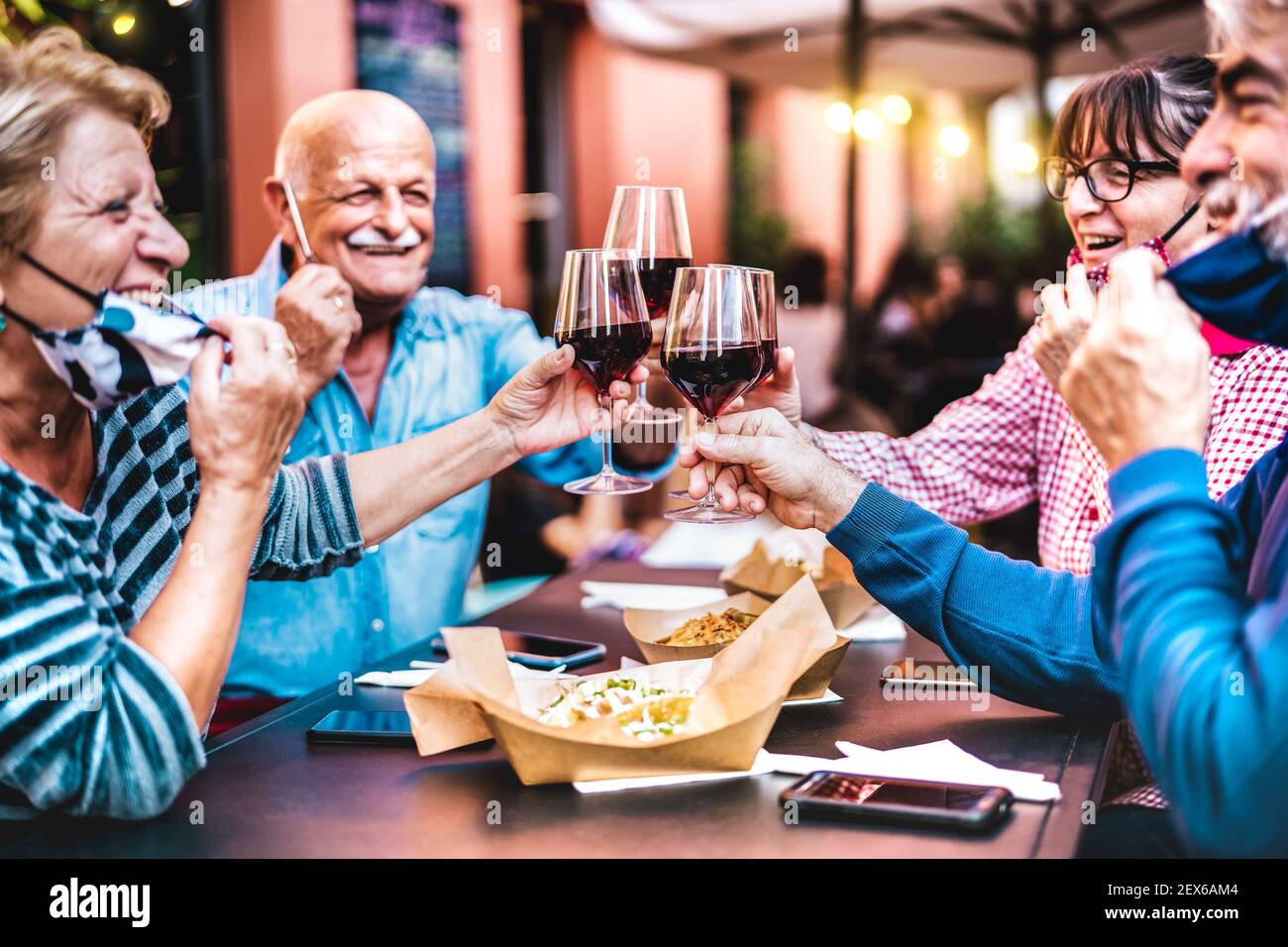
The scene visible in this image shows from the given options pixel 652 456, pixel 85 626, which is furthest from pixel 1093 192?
pixel 85 626

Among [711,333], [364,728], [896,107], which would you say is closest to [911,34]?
[711,333]

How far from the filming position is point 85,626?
1347 mm

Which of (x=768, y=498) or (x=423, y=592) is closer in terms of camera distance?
(x=768, y=498)

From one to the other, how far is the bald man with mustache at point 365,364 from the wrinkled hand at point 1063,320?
4.10 feet

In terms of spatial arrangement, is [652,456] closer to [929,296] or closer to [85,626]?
[85,626]

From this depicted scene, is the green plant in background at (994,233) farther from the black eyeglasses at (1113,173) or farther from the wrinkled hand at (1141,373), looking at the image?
the wrinkled hand at (1141,373)

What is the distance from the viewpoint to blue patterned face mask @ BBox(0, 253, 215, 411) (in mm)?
1469

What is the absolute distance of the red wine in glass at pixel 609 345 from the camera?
183 centimetres

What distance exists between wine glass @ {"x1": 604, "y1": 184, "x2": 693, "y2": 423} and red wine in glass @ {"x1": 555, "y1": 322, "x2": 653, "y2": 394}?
16 centimetres

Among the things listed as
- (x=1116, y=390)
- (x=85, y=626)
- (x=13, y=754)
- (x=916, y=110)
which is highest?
(x=916, y=110)

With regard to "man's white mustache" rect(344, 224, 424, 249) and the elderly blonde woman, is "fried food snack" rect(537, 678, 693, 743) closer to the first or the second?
the elderly blonde woman

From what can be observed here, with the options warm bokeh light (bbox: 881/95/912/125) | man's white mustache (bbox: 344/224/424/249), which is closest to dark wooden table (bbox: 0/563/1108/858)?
man's white mustache (bbox: 344/224/424/249)

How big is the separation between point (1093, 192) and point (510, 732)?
1509 millimetres

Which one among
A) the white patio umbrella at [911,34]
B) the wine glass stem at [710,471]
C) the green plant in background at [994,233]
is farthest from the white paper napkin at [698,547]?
the green plant in background at [994,233]
